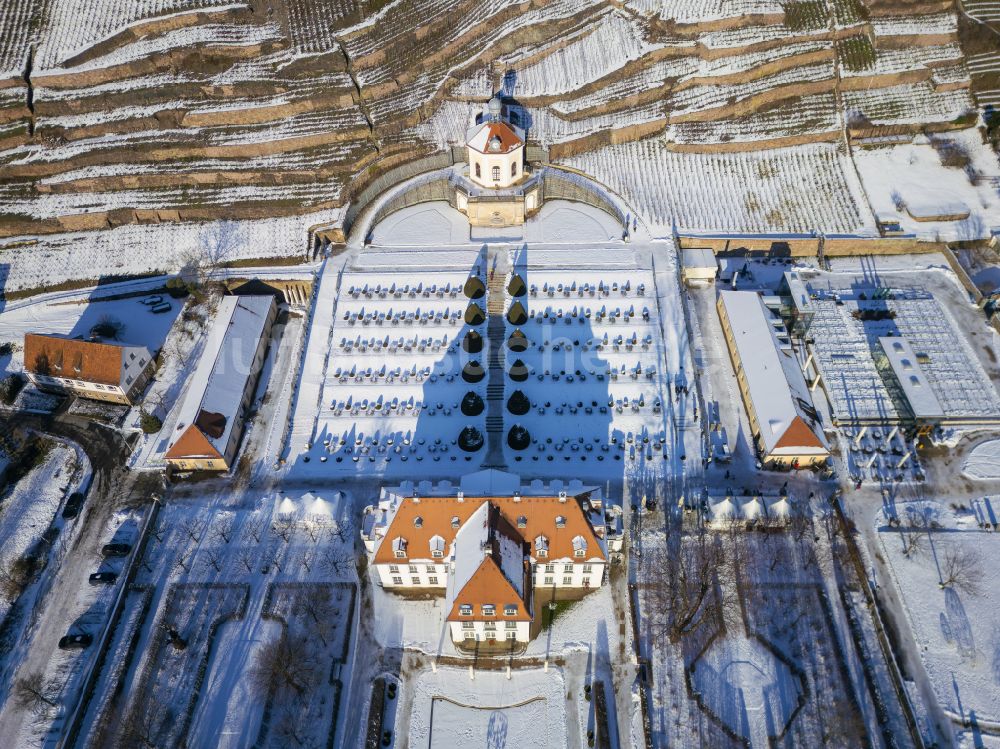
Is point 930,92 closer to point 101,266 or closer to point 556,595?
point 556,595

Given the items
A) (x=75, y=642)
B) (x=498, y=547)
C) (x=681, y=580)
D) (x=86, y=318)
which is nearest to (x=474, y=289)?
(x=498, y=547)

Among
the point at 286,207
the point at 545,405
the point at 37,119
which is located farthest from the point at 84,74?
the point at 545,405

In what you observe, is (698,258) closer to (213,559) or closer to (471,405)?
(471,405)

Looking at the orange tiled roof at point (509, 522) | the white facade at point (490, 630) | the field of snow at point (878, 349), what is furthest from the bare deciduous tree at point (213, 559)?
the field of snow at point (878, 349)

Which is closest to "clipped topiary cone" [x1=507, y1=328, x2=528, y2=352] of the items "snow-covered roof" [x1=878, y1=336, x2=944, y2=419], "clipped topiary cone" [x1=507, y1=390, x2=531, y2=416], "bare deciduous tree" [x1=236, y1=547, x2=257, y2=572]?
"clipped topiary cone" [x1=507, y1=390, x2=531, y2=416]

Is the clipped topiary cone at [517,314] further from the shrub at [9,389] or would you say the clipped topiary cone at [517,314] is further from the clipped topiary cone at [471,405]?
the shrub at [9,389]

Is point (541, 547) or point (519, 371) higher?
point (519, 371)

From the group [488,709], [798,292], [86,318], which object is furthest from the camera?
[86,318]
